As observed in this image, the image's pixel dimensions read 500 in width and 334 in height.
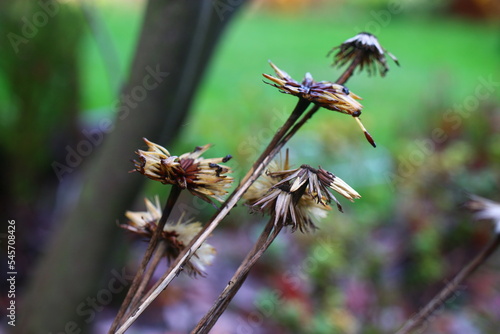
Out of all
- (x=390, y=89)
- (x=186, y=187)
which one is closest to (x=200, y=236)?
(x=186, y=187)

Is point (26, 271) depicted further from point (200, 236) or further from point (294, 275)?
point (200, 236)

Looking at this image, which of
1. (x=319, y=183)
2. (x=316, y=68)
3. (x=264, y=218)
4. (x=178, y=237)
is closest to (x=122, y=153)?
(x=178, y=237)

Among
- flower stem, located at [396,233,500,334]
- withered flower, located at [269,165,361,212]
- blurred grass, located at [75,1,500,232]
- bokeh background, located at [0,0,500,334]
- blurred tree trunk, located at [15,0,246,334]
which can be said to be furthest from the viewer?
blurred grass, located at [75,1,500,232]

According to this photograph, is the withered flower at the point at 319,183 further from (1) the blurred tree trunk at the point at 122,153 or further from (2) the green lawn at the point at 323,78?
(2) the green lawn at the point at 323,78

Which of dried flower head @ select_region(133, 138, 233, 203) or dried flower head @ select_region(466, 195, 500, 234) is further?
dried flower head @ select_region(466, 195, 500, 234)

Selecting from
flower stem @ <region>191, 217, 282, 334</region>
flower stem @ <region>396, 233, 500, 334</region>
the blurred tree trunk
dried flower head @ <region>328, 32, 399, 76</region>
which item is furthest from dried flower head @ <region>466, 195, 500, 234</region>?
the blurred tree trunk

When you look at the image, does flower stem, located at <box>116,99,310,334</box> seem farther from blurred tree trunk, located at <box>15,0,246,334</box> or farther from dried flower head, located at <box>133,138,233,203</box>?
blurred tree trunk, located at <box>15,0,246,334</box>

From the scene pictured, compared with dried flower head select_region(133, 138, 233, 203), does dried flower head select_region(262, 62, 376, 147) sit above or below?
above
